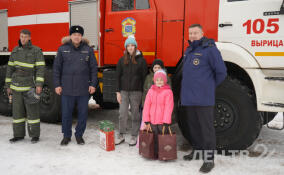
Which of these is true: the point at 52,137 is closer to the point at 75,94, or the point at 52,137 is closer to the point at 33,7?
the point at 75,94

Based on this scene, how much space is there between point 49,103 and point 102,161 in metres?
2.41

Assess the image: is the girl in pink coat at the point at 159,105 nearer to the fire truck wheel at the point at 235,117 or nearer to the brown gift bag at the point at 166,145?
the brown gift bag at the point at 166,145

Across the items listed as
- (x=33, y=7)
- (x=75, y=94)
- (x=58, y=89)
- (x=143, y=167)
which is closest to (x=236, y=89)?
(x=143, y=167)

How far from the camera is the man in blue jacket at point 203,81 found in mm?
3158

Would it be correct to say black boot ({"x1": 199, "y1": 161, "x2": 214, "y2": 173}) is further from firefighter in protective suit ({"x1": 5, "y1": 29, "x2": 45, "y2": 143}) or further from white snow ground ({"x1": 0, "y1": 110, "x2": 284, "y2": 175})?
firefighter in protective suit ({"x1": 5, "y1": 29, "x2": 45, "y2": 143})

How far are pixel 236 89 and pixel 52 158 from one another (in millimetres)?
2760

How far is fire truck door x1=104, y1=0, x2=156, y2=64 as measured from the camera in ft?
13.9

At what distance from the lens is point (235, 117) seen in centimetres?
366

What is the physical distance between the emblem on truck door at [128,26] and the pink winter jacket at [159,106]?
126 centimetres

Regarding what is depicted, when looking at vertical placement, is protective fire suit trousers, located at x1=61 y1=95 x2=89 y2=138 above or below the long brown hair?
below

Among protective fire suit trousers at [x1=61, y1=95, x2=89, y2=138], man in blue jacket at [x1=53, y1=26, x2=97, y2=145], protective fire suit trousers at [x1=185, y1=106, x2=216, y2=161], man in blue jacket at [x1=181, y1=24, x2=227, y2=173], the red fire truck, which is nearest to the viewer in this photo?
man in blue jacket at [x1=181, y1=24, x2=227, y2=173]

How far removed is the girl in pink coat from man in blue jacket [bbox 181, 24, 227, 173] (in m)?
0.23

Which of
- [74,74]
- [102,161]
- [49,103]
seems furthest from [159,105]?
[49,103]

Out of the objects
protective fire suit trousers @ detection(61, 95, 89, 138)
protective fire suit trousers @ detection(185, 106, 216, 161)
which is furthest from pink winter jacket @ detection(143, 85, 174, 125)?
protective fire suit trousers @ detection(61, 95, 89, 138)
